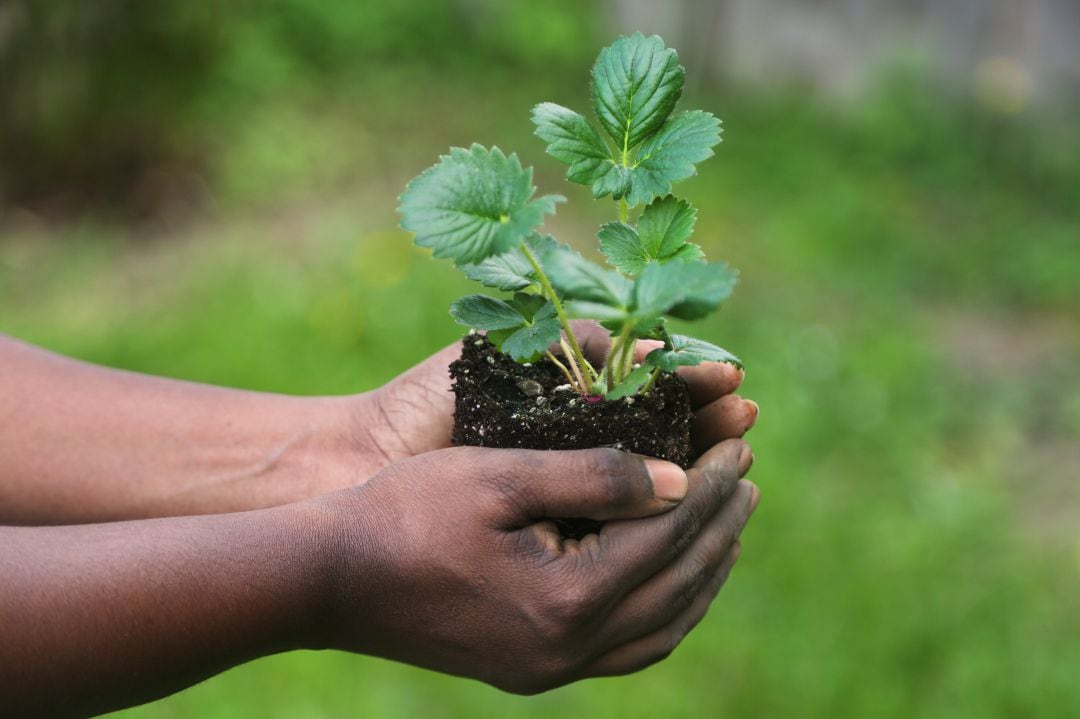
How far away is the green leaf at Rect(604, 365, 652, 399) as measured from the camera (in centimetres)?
140

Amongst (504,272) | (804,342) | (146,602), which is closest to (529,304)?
(504,272)

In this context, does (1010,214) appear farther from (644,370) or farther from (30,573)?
(30,573)

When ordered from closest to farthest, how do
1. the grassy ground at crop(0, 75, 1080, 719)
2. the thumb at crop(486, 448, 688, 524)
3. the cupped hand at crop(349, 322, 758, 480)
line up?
the thumb at crop(486, 448, 688, 524)
the cupped hand at crop(349, 322, 758, 480)
the grassy ground at crop(0, 75, 1080, 719)

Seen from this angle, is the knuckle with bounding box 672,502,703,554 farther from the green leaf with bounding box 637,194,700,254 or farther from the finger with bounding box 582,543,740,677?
the green leaf with bounding box 637,194,700,254

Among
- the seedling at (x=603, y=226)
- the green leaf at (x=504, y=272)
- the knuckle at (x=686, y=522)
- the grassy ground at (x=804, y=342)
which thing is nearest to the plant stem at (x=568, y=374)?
the seedling at (x=603, y=226)

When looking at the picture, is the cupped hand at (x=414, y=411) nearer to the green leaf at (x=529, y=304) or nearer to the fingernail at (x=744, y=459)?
the fingernail at (x=744, y=459)

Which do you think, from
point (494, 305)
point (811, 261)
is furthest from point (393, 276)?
point (494, 305)

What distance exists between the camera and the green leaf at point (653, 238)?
4.80 feet

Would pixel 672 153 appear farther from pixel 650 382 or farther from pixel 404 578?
pixel 404 578

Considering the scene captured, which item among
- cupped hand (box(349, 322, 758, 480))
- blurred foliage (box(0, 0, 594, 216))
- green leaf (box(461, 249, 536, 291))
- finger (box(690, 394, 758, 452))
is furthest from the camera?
blurred foliage (box(0, 0, 594, 216))

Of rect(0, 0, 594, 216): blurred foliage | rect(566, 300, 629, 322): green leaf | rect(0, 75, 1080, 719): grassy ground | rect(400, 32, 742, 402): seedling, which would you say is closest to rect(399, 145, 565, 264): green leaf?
rect(400, 32, 742, 402): seedling

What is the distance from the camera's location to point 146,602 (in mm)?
1342

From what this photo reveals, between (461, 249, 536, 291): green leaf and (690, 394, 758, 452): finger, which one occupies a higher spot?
(461, 249, 536, 291): green leaf

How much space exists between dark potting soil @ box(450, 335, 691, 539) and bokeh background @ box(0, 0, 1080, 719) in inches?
53.7
